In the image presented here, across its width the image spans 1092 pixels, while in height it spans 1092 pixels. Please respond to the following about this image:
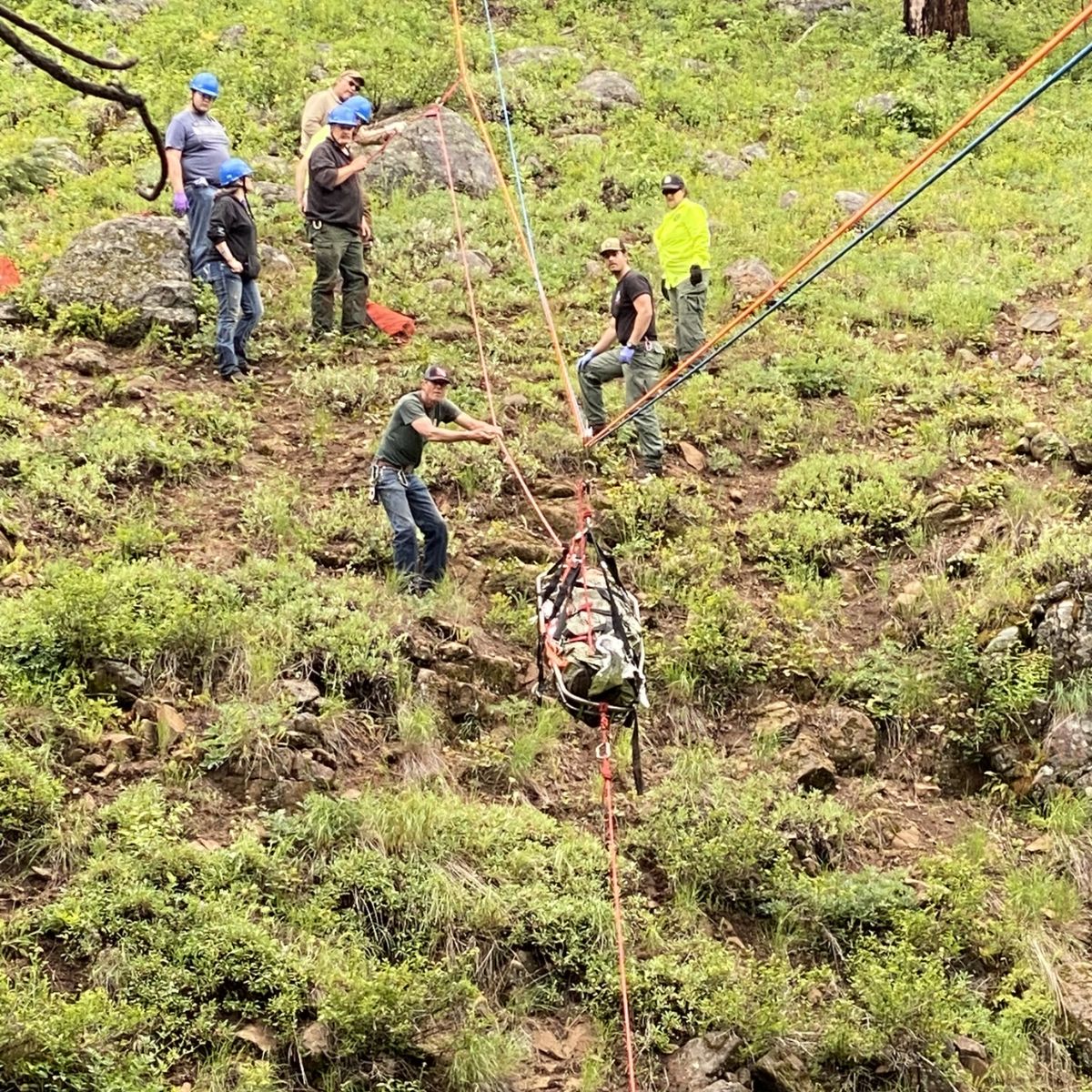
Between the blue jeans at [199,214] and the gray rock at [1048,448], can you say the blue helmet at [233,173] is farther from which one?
the gray rock at [1048,448]

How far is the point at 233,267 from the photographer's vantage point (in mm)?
10039

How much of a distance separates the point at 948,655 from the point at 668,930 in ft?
9.30

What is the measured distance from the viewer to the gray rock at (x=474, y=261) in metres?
12.5

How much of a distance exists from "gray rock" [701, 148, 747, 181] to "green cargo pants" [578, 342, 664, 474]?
5.54 meters

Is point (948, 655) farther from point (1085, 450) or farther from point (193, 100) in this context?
point (193, 100)

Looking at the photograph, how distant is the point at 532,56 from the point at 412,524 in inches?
434

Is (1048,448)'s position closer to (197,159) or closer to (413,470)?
(413,470)

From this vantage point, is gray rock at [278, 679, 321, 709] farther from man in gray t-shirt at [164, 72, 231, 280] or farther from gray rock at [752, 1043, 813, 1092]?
man in gray t-shirt at [164, 72, 231, 280]

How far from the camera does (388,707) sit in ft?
23.6

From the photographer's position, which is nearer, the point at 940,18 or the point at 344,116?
the point at 344,116

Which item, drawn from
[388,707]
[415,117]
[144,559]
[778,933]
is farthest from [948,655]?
[415,117]

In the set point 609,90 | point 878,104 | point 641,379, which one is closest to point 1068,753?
point 641,379

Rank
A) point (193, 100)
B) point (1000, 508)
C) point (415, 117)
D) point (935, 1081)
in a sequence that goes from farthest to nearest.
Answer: point (415, 117) < point (193, 100) < point (1000, 508) < point (935, 1081)

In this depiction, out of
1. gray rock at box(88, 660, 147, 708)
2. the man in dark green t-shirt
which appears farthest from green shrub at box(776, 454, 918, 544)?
gray rock at box(88, 660, 147, 708)
